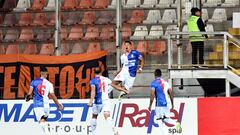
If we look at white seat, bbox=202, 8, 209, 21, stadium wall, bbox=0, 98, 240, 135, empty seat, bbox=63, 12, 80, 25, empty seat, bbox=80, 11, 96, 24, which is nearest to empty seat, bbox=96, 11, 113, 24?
empty seat, bbox=80, 11, 96, 24

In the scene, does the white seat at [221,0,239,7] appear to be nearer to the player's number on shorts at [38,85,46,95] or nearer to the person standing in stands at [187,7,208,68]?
the person standing in stands at [187,7,208,68]

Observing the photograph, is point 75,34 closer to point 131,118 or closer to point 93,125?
point 131,118

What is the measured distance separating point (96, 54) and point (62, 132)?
10.2 feet

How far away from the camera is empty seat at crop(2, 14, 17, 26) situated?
2945 cm

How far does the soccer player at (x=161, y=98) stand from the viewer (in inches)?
764

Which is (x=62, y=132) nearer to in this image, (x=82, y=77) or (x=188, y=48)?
(x=82, y=77)

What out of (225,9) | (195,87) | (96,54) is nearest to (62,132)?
(96,54)

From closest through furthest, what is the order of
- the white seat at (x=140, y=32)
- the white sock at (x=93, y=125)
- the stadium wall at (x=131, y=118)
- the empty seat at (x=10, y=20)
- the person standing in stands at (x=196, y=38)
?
the white sock at (x=93, y=125), the stadium wall at (x=131, y=118), the person standing in stands at (x=196, y=38), the white seat at (x=140, y=32), the empty seat at (x=10, y=20)

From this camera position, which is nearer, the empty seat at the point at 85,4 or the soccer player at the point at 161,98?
the soccer player at the point at 161,98

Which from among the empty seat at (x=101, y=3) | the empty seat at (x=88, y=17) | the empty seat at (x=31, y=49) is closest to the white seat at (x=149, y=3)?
the empty seat at (x=101, y=3)

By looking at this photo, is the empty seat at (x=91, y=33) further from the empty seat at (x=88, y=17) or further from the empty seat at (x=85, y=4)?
the empty seat at (x=85, y=4)

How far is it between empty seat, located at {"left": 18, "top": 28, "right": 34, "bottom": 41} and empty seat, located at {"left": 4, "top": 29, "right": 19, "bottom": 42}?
0.77ft

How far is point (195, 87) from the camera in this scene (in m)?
23.9

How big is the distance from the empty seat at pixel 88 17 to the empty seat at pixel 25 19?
1985 millimetres
